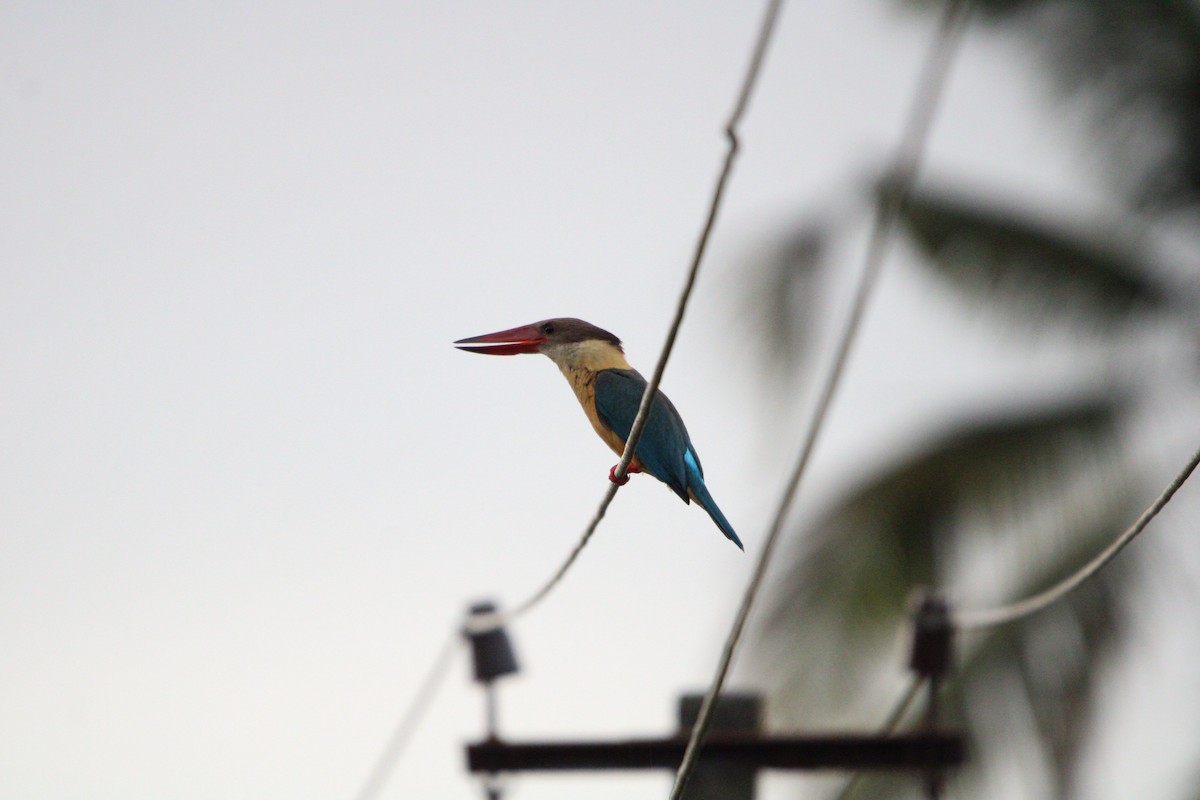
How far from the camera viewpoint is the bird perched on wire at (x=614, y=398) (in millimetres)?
1412

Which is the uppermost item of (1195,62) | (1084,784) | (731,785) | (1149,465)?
(1195,62)

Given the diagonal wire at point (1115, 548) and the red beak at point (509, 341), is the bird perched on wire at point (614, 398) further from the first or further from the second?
the diagonal wire at point (1115, 548)

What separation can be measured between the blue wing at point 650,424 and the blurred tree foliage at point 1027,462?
16.1 feet

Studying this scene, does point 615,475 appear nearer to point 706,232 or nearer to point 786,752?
point 706,232

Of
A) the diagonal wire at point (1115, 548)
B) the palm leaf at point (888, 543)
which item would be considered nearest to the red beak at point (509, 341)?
the diagonal wire at point (1115, 548)

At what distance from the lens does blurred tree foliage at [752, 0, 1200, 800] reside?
623cm

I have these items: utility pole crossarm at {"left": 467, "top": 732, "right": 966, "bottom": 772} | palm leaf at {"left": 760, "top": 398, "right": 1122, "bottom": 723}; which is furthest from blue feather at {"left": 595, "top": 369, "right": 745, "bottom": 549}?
palm leaf at {"left": 760, "top": 398, "right": 1122, "bottom": 723}

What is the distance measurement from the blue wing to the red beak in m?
0.07

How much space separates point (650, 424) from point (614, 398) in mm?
44

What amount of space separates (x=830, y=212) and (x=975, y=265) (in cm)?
79

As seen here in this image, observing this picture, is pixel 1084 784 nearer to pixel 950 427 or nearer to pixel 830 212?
pixel 950 427

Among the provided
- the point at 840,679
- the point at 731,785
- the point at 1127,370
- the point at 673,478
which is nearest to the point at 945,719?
the point at 840,679

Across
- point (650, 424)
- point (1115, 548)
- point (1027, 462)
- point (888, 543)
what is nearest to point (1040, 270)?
point (1027, 462)

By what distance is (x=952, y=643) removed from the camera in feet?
12.6
